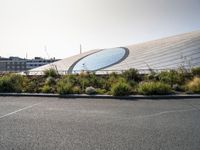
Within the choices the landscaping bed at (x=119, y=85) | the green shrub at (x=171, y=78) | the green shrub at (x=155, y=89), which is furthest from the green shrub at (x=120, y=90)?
the green shrub at (x=171, y=78)

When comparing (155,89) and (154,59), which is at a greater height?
Result: (154,59)

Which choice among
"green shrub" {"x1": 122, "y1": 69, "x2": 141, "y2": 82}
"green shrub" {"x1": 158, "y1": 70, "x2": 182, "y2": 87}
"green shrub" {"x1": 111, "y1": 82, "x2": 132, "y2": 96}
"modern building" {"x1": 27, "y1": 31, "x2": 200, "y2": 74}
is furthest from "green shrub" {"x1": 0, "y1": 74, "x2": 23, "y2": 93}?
"modern building" {"x1": 27, "y1": 31, "x2": 200, "y2": 74}

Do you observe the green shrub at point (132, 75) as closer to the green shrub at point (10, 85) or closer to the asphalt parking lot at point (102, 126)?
the green shrub at point (10, 85)

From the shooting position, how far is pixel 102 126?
21.1ft

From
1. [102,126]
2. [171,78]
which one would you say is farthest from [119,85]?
[102,126]

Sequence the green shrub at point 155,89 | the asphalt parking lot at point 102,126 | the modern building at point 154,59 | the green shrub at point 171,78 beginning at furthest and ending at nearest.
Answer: the modern building at point 154,59 → the green shrub at point 171,78 → the green shrub at point 155,89 → the asphalt parking lot at point 102,126

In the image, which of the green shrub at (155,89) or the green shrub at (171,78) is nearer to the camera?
the green shrub at (155,89)

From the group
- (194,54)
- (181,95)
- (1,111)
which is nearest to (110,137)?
(1,111)

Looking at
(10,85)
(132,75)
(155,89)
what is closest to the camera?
(155,89)

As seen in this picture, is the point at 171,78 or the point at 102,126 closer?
the point at 102,126

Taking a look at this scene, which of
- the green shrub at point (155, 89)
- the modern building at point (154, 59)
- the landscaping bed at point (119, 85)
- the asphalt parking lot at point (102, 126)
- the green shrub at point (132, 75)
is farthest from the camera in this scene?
the modern building at point (154, 59)

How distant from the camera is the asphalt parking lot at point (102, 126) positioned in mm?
5004

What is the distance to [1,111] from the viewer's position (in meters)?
8.71

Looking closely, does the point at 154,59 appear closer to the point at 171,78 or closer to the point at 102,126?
the point at 171,78
